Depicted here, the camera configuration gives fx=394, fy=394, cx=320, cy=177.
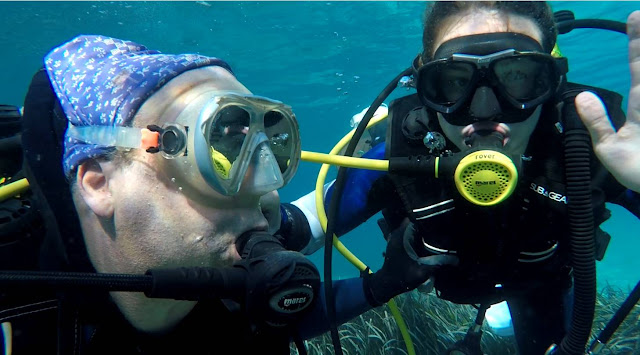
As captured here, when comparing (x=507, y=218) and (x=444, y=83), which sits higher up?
(x=444, y=83)

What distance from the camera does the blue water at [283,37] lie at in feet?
56.3

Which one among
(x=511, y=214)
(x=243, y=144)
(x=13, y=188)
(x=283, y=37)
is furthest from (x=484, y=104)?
(x=283, y=37)

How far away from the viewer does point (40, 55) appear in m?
20.6

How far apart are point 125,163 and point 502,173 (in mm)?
2114

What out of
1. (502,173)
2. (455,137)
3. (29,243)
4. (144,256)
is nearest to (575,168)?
(502,173)

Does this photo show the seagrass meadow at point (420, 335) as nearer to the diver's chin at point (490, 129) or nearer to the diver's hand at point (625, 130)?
the diver's chin at point (490, 129)

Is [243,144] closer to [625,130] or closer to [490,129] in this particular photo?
[490,129]

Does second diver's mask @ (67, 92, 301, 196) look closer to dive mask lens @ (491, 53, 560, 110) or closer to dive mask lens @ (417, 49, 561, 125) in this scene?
dive mask lens @ (417, 49, 561, 125)

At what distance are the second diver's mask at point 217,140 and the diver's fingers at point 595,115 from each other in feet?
5.35

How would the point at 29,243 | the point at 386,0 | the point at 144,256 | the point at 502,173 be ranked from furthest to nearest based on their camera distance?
1. the point at 386,0
2. the point at 502,173
3. the point at 29,243
4. the point at 144,256

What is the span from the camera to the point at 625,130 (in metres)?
2.12

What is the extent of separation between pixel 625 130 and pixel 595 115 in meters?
0.16

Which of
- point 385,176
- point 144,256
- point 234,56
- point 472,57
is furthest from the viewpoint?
point 234,56

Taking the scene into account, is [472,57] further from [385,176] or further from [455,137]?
[385,176]
